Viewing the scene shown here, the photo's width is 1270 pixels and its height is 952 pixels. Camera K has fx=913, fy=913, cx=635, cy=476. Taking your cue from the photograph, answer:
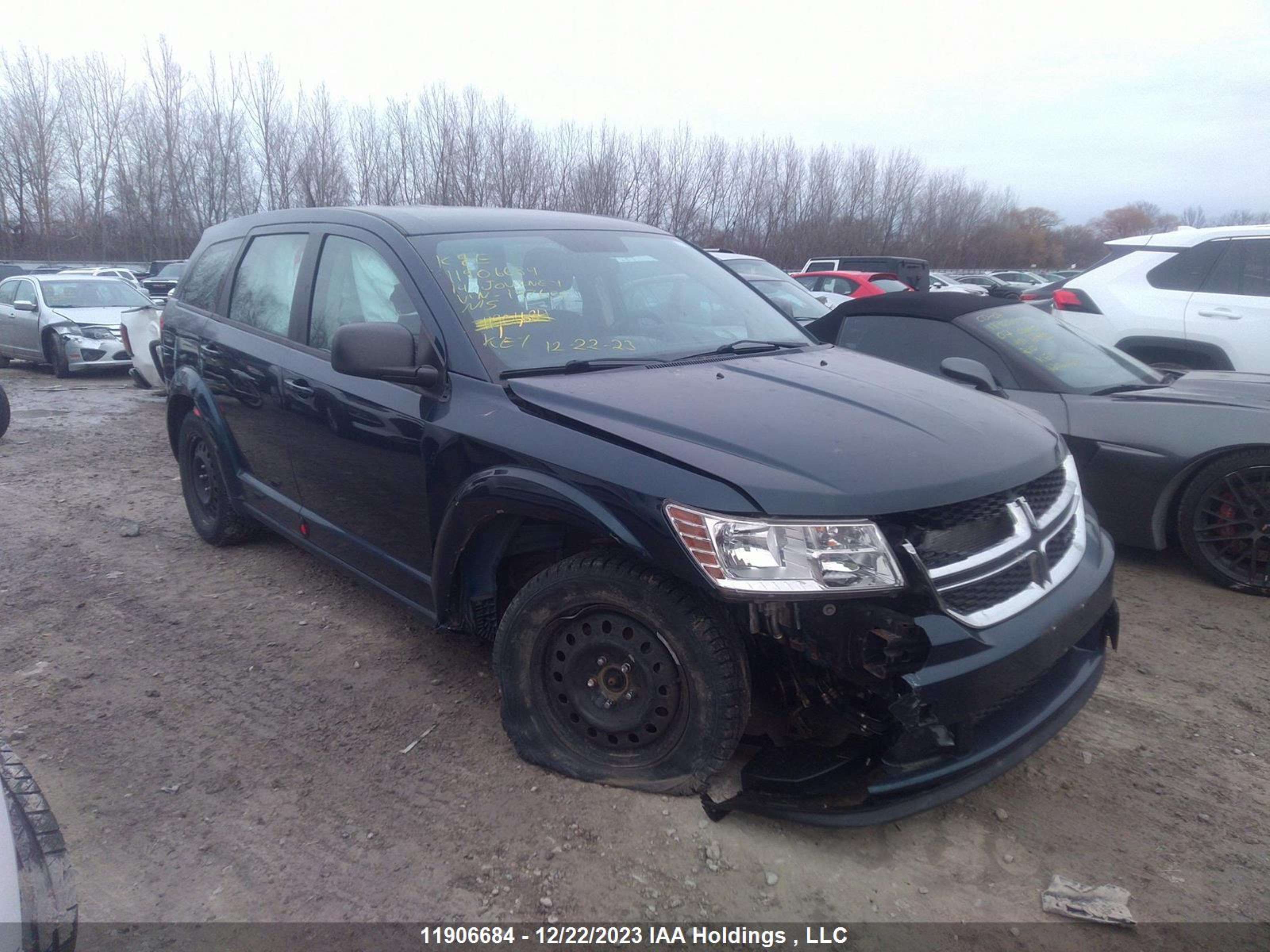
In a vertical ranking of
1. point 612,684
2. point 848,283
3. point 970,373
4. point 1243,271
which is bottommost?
point 612,684

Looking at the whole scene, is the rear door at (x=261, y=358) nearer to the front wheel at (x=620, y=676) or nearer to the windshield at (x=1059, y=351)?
the front wheel at (x=620, y=676)

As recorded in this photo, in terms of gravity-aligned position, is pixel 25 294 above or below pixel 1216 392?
above

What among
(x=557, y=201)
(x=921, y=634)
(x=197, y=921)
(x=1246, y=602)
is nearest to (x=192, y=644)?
(x=197, y=921)

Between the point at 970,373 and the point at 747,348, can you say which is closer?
the point at 747,348

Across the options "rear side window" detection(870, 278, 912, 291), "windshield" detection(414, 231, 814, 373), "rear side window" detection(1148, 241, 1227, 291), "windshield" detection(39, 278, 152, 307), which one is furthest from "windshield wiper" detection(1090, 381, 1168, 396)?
"windshield" detection(39, 278, 152, 307)

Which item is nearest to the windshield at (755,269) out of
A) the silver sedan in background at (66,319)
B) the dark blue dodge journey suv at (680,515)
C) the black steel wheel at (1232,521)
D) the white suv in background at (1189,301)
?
the white suv in background at (1189,301)

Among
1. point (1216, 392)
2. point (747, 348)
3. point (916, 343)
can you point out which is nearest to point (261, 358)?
point (747, 348)

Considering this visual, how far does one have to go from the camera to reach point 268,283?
4348 mm

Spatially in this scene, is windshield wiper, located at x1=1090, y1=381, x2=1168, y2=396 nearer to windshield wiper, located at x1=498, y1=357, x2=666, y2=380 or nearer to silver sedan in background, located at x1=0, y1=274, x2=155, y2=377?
windshield wiper, located at x1=498, y1=357, x2=666, y2=380

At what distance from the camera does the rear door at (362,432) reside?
331cm

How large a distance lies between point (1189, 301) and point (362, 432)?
6.23 metres

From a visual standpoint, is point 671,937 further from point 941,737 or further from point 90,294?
point 90,294

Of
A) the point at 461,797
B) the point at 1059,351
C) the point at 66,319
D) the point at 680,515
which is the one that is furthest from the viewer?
the point at 66,319

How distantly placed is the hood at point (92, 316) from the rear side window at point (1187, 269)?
518 inches
